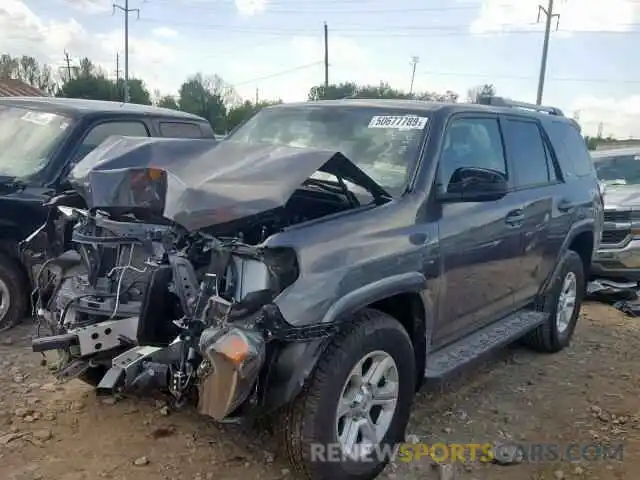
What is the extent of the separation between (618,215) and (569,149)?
278 cm

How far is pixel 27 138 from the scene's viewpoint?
231 inches

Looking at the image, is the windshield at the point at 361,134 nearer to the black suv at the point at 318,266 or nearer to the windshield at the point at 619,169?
the black suv at the point at 318,266

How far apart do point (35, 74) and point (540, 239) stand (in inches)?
2444

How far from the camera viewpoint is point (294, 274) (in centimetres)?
302

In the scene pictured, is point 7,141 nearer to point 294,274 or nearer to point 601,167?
point 294,274

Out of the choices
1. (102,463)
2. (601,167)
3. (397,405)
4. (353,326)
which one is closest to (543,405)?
(397,405)

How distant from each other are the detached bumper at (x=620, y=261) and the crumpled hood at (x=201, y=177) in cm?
535

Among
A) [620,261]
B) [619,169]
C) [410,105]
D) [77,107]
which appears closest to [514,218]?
[410,105]

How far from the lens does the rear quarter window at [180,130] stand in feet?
22.3

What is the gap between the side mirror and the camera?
380cm

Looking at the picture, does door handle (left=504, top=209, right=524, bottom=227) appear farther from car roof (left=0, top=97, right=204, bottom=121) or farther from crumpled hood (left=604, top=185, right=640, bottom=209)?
crumpled hood (left=604, top=185, right=640, bottom=209)

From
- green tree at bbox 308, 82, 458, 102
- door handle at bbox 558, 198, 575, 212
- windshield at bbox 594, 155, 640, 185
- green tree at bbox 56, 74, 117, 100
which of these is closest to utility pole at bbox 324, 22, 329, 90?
green tree at bbox 308, 82, 458, 102

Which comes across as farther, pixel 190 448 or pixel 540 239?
pixel 540 239

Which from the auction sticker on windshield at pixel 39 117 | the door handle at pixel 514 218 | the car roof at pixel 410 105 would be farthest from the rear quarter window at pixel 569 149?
the auction sticker on windshield at pixel 39 117
